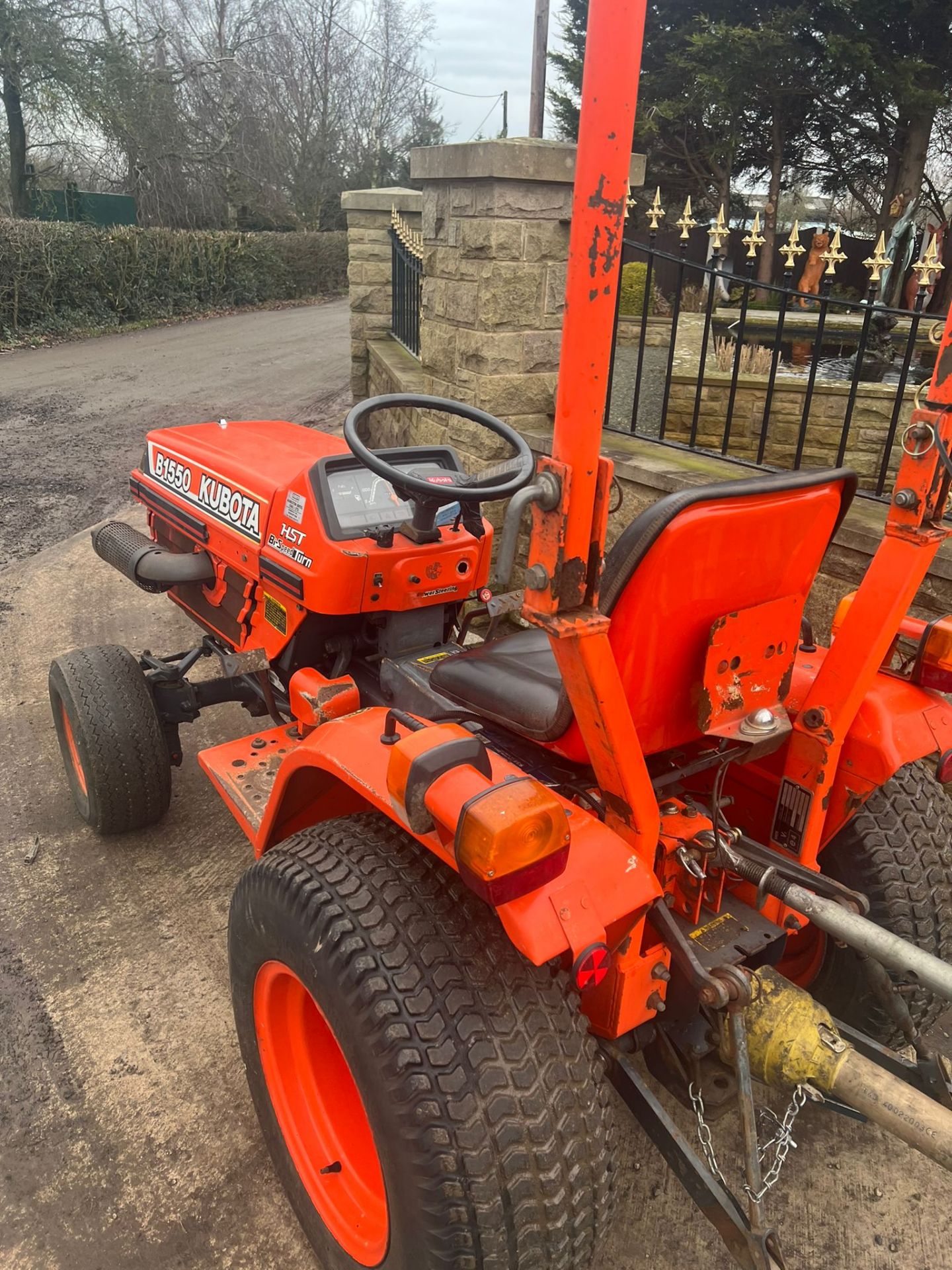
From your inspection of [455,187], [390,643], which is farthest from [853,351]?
[390,643]

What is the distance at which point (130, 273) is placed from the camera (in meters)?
15.0

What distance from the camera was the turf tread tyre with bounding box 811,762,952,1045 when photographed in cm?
201

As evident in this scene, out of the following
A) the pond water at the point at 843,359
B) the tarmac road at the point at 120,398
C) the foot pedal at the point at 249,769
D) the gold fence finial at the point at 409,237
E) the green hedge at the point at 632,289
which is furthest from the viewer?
the green hedge at the point at 632,289

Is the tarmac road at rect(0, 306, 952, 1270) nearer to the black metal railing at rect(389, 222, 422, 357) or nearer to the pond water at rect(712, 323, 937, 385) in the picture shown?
the pond water at rect(712, 323, 937, 385)

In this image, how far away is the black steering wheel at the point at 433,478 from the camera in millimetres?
2166

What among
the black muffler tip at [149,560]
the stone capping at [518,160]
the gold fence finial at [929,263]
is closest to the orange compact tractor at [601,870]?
the black muffler tip at [149,560]

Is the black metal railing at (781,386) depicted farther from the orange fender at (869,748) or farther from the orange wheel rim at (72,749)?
the orange wheel rim at (72,749)

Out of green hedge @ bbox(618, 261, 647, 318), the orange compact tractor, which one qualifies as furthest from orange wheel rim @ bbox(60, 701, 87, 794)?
green hedge @ bbox(618, 261, 647, 318)

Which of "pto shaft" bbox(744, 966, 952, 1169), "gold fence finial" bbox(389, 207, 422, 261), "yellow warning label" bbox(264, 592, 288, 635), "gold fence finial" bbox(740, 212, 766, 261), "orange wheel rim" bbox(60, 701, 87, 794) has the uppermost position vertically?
"gold fence finial" bbox(740, 212, 766, 261)

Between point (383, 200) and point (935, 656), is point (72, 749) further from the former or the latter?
point (383, 200)

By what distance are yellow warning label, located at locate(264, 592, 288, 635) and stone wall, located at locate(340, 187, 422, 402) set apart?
5556 millimetres

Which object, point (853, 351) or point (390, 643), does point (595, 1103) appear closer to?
point (390, 643)

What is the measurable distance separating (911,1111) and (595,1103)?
482mm

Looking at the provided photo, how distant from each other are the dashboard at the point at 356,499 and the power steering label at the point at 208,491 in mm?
293
